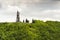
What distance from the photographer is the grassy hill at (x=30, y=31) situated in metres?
108

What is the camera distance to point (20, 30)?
365 feet

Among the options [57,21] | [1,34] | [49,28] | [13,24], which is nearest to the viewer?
[1,34]

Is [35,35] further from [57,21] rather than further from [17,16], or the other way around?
[57,21]

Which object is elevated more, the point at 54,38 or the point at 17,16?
the point at 17,16

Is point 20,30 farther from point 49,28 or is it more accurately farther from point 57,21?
point 57,21

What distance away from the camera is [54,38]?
115875 mm

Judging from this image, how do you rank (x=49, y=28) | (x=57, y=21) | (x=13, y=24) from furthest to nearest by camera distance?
(x=57, y=21) → (x=49, y=28) → (x=13, y=24)

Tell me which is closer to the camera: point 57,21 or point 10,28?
point 10,28

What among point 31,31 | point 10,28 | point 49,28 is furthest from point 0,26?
point 49,28

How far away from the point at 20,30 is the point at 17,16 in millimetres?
9395

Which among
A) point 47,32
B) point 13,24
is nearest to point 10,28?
point 13,24

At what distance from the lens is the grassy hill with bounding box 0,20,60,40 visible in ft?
355

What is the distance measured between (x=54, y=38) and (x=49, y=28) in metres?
6.70

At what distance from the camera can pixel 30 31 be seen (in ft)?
369
